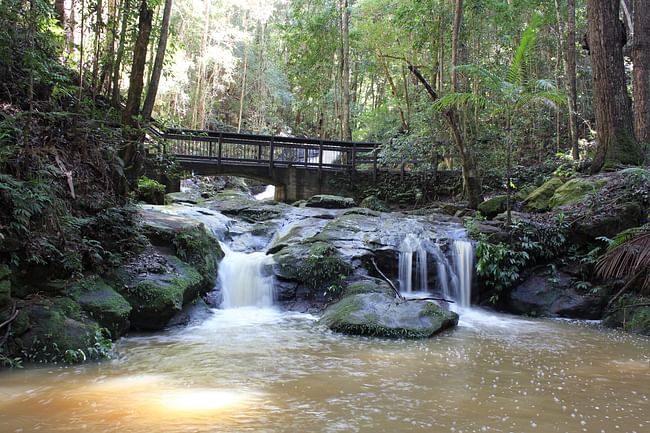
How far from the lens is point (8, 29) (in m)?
6.21

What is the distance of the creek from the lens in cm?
372

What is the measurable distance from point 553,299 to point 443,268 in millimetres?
2084

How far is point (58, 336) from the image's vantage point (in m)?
5.30

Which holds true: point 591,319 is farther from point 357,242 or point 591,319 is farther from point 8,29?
point 8,29

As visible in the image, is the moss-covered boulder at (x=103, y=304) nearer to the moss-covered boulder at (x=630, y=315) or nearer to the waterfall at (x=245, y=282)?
the waterfall at (x=245, y=282)

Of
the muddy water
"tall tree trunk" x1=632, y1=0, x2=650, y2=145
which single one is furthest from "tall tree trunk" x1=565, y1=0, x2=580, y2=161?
the muddy water

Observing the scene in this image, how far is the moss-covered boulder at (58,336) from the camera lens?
516cm

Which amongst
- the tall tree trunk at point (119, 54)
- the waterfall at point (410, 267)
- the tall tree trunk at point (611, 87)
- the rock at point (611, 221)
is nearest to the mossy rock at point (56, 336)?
the tall tree trunk at point (119, 54)

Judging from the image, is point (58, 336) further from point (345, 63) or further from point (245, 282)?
point (345, 63)

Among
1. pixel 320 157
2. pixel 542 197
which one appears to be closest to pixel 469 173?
pixel 542 197

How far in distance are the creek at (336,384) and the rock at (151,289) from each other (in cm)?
29

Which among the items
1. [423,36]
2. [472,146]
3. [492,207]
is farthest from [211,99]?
Result: [492,207]

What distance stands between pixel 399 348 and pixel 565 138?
18762mm

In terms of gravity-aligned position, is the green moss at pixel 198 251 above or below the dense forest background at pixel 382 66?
below
